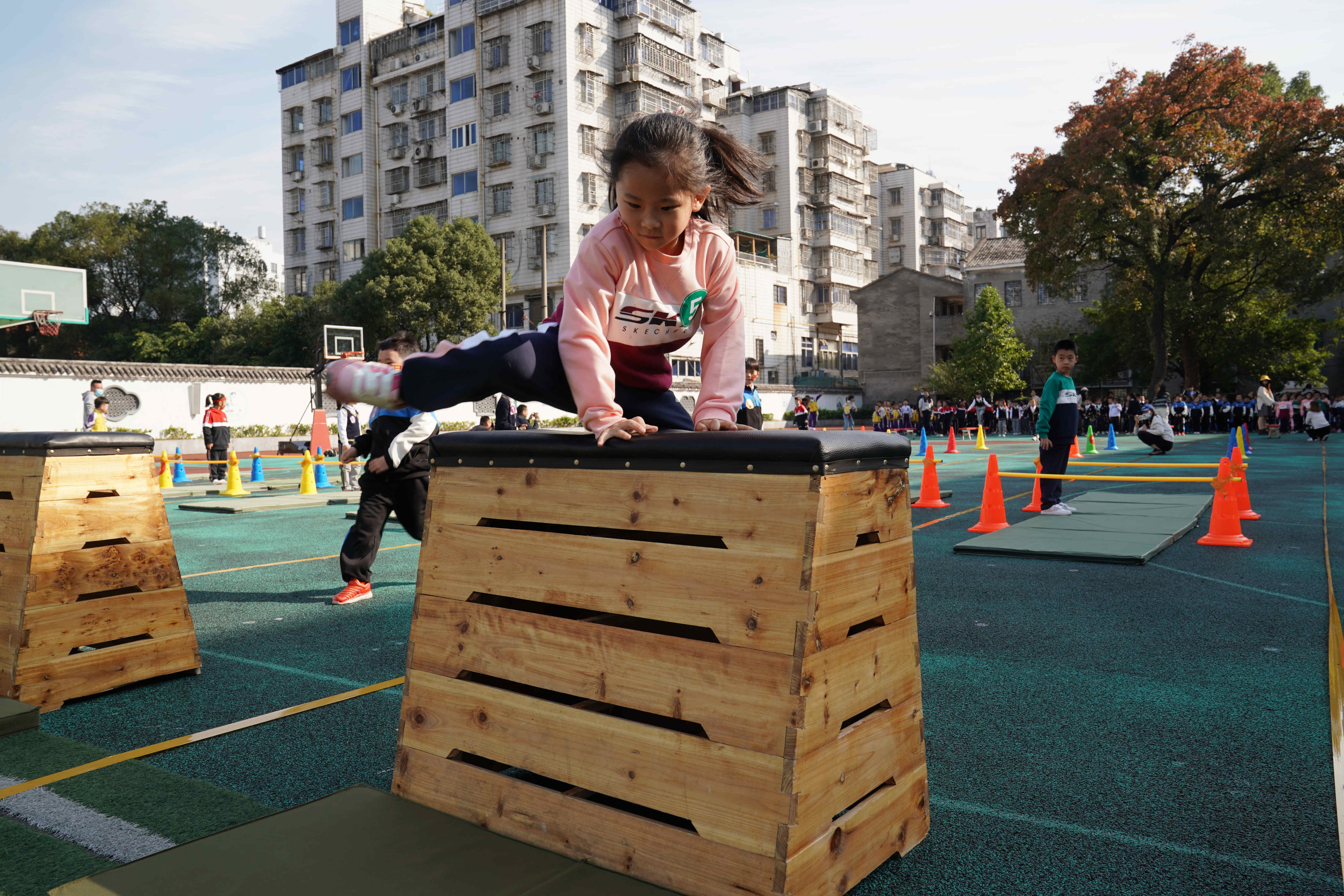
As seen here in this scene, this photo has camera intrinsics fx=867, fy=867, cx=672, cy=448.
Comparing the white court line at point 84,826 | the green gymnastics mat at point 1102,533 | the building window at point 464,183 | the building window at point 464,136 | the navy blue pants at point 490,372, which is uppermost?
the building window at point 464,136

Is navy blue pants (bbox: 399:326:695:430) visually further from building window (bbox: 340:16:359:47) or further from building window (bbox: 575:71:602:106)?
building window (bbox: 340:16:359:47)

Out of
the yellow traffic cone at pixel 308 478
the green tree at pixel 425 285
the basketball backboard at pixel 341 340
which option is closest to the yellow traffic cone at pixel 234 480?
the yellow traffic cone at pixel 308 478

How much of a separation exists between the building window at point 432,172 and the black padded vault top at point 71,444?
52.6 m

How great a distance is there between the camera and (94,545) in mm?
4012

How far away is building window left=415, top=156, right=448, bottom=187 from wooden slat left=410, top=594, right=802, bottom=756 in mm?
54692

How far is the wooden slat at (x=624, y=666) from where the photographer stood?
6.40ft

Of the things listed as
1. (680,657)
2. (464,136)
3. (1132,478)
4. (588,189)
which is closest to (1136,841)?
(680,657)

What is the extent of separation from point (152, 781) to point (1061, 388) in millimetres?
9196

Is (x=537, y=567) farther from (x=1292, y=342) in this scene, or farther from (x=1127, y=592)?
(x=1292, y=342)

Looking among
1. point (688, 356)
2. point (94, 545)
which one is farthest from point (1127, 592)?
point (688, 356)

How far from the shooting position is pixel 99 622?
3.93 meters

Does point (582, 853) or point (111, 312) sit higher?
point (111, 312)

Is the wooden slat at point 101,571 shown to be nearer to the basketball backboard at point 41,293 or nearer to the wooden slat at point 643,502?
the wooden slat at point 643,502

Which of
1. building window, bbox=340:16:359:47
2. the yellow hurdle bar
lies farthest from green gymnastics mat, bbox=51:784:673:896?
building window, bbox=340:16:359:47
